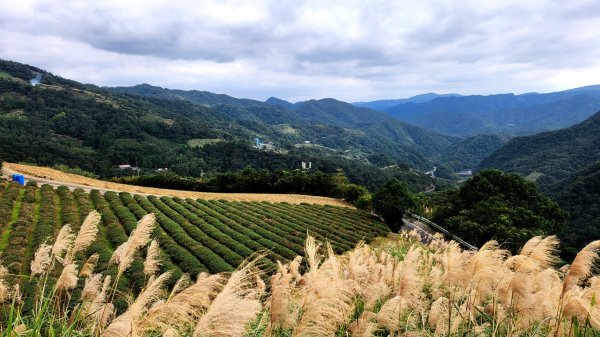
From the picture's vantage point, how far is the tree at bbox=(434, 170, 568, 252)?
29.6m

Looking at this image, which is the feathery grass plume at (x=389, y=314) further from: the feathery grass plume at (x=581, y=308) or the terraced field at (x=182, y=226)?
the terraced field at (x=182, y=226)

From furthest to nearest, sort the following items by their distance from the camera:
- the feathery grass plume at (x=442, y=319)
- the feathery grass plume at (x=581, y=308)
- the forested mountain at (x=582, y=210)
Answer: the forested mountain at (x=582, y=210) → the feathery grass plume at (x=442, y=319) → the feathery grass plume at (x=581, y=308)

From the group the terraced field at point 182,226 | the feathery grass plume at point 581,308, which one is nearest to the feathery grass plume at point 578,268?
the feathery grass plume at point 581,308

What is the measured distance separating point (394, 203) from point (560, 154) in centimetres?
14082

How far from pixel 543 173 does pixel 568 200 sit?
8172cm

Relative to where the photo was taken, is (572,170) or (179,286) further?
(572,170)

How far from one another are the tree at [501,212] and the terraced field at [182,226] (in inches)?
311

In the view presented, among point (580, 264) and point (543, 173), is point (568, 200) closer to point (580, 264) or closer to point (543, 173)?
point (580, 264)

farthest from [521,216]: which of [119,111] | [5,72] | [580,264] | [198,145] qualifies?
[5,72]

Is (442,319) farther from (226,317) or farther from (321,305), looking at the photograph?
(226,317)

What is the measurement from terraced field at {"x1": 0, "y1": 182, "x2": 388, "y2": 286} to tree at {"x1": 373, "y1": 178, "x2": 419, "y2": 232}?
6.87 ft

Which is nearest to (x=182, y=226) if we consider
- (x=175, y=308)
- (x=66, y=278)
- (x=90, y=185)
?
(x=90, y=185)

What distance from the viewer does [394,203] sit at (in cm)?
4119

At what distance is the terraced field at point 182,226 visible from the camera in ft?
65.7
